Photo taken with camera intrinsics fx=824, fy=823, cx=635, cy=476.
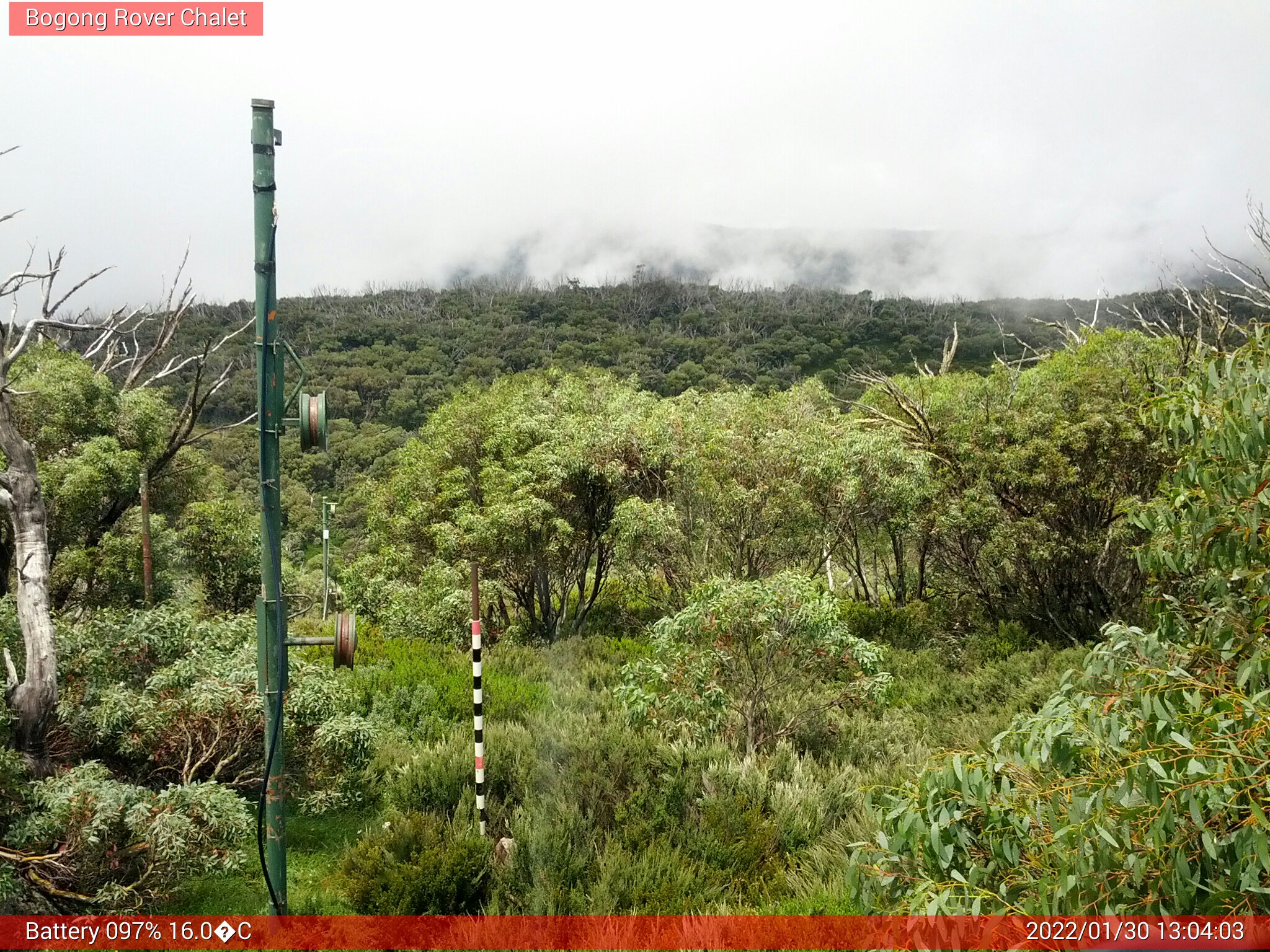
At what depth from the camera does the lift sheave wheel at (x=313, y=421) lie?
4.22 meters

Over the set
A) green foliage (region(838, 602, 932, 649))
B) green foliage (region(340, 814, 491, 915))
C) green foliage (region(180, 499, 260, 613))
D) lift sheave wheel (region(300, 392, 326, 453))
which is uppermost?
lift sheave wheel (region(300, 392, 326, 453))

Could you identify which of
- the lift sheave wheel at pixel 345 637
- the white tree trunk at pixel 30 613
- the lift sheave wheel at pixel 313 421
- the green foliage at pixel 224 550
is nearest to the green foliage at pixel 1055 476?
the green foliage at pixel 224 550

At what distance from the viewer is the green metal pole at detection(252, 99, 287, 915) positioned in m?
4.23

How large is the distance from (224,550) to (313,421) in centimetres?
747

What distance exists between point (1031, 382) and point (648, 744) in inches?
343

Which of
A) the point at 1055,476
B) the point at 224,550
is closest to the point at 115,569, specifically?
the point at 224,550

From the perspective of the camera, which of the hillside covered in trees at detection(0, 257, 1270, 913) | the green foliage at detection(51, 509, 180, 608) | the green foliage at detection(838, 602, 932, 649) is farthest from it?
the green foliage at detection(838, 602, 932, 649)

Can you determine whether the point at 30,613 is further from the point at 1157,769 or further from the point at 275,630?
the point at 1157,769

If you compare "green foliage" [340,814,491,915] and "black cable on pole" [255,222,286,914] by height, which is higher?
"black cable on pole" [255,222,286,914]

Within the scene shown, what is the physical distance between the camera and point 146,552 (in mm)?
8125

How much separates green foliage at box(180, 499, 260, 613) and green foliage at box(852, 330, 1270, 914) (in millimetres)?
9565

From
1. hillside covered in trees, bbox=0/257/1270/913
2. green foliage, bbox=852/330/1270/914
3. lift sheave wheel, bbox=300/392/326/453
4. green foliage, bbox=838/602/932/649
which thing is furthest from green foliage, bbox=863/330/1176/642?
lift sheave wheel, bbox=300/392/326/453

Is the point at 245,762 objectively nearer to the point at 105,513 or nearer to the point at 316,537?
the point at 105,513

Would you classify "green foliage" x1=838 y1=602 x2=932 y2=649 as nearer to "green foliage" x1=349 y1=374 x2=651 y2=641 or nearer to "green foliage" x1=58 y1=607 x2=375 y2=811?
"green foliage" x1=349 y1=374 x2=651 y2=641
